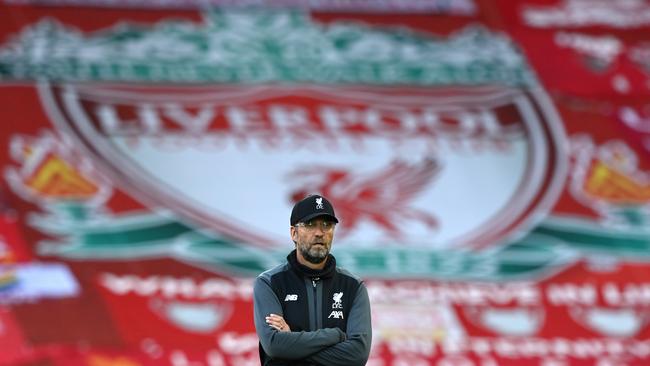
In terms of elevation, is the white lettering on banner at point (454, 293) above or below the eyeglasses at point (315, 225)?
below

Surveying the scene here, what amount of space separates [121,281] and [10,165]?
1611 mm

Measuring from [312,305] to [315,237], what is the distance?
0.28m

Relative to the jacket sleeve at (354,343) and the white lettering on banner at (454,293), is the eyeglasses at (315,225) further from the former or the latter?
the white lettering on banner at (454,293)

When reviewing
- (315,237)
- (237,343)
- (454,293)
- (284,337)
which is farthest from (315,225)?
(454,293)

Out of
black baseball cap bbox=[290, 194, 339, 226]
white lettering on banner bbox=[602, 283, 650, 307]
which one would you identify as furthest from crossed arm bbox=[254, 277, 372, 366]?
white lettering on banner bbox=[602, 283, 650, 307]

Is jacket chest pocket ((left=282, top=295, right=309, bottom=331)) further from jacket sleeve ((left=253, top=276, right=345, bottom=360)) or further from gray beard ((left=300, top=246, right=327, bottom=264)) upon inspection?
gray beard ((left=300, top=246, right=327, bottom=264))

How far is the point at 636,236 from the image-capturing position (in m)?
12.2

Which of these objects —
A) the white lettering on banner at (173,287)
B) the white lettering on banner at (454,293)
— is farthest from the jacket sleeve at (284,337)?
the white lettering on banner at (454,293)

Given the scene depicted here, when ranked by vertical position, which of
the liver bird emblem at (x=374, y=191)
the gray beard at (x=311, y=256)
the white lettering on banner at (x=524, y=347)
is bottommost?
the white lettering on banner at (x=524, y=347)

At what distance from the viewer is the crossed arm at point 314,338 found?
16.4 feet

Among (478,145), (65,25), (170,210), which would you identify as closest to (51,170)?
(170,210)

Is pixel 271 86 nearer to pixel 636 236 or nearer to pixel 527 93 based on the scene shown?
pixel 527 93

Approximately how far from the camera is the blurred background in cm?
1086

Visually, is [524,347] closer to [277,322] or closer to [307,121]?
[307,121]
